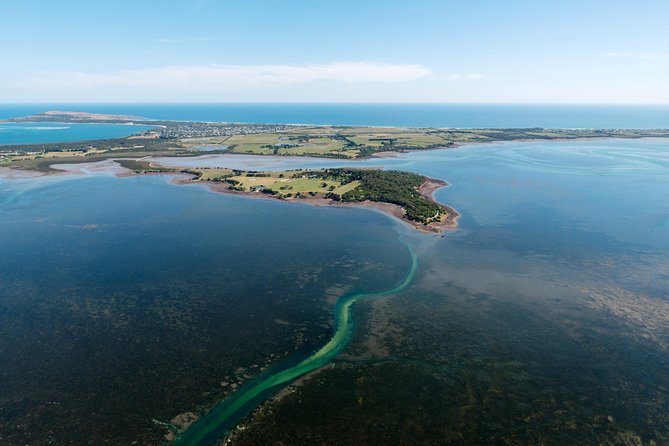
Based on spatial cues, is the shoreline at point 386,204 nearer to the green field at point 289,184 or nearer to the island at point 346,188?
the island at point 346,188

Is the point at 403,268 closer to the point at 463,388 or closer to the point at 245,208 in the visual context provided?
the point at 463,388

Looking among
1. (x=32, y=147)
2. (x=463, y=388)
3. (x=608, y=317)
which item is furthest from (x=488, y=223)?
(x=32, y=147)

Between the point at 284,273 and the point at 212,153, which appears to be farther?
the point at 212,153

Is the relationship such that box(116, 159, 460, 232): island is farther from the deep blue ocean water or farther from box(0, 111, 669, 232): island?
the deep blue ocean water

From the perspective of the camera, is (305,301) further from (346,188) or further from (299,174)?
(299,174)

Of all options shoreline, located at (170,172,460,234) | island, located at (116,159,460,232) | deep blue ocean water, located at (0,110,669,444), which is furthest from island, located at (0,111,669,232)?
deep blue ocean water, located at (0,110,669,444)

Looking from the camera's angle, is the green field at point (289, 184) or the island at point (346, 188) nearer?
the island at point (346, 188)

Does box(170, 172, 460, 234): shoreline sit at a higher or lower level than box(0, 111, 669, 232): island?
lower

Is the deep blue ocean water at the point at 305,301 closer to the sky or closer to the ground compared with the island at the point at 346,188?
closer to the ground

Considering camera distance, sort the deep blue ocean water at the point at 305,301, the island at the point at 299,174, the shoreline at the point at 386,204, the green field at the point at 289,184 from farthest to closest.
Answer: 1. the green field at the point at 289,184
2. the island at the point at 299,174
3. the shoreline at the point at 386,204
4. the deep blue ocean water at the point at 305,301

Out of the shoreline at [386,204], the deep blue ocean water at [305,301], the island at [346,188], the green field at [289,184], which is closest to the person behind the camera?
the deep blue ocean water at [305,301]

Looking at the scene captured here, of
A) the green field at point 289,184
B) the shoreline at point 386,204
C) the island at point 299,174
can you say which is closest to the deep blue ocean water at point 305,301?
the shoreline at point 386,204
